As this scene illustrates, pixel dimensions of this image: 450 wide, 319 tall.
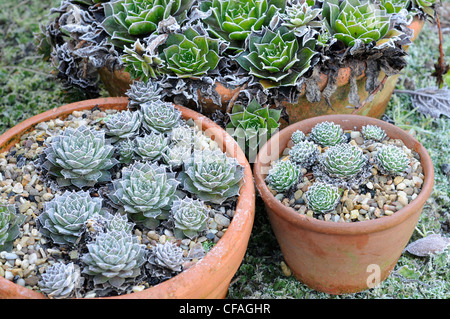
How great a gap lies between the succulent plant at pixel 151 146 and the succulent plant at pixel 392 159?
0.86 m

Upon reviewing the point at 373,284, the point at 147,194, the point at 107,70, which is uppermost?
the point at 107,70

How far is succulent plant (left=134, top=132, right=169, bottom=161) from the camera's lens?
1.83 metres

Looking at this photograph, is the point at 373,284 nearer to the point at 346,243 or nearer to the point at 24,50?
the point at 346,243

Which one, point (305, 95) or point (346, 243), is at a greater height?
point (305, 95)

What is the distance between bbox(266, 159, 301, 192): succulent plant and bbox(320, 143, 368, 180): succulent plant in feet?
0.43

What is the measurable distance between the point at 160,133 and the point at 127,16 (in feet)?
1.96

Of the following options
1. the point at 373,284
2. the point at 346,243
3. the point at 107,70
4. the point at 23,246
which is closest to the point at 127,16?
the point at 107,70

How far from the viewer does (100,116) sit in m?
2.10

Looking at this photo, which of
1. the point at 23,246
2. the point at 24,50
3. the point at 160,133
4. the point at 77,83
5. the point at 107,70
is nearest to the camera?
the point at 23,246

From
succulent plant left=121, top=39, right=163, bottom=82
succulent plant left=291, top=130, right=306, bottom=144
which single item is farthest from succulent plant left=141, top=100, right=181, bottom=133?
succulent plant left=291, top=130, right=306, bottom=144

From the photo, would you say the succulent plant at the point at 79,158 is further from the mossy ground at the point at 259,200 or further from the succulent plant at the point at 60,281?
the mossy ground at the point at 259,200

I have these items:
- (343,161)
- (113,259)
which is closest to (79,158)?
(113,259)

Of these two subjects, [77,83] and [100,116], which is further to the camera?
[77,83]

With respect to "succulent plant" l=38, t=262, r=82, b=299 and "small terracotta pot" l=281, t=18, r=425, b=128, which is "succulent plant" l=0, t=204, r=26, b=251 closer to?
"succulent plant" l=38, t=262, r=82, b=299
